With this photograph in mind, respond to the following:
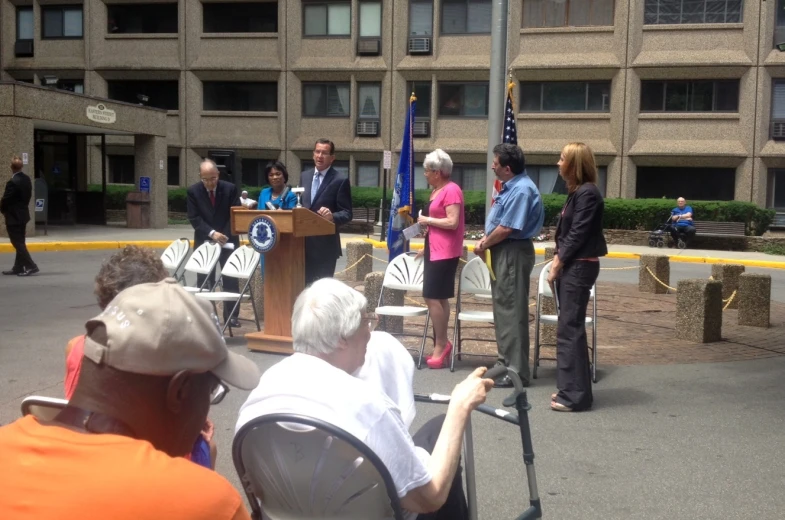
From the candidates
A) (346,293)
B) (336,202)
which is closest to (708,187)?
(336,202)

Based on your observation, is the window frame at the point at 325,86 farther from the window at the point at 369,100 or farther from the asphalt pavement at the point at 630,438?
the asphalt pavement at the point at 630,438

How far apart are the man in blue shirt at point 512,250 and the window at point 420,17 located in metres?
30.7

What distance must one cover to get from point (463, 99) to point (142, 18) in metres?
14.7

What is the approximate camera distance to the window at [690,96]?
34.0 meters

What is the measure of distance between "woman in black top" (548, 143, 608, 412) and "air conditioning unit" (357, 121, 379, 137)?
3131 centimetres

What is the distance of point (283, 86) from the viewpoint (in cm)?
3862

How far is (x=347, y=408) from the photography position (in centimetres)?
288

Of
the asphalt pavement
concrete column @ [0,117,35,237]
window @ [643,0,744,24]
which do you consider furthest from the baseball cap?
window @ [643,0,744,24]

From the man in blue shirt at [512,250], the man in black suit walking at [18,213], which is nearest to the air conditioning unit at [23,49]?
the man in black suit walking at [18,213]

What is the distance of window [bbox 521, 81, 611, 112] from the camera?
35.3 meters

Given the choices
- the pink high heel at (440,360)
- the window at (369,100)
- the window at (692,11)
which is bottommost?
the pink high heel at (440,360)

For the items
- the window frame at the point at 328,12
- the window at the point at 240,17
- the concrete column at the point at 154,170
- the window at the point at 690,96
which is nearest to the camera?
the concrete column at the point at 154,170

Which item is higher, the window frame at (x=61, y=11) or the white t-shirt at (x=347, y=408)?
the window frame at (x=61, y=11)

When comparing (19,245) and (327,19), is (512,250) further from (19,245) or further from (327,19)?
(327,19)
